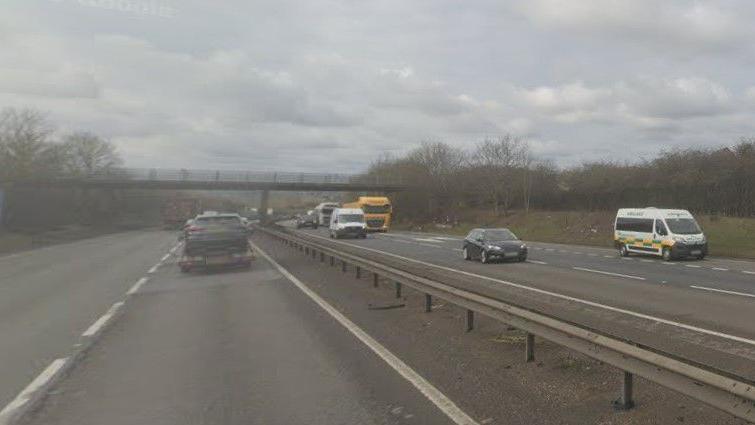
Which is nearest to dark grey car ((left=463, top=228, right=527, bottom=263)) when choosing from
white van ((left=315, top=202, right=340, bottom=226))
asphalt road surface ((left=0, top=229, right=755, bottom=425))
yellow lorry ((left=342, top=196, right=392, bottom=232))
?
asphalt road surface ((left=0, top=229, right=755, bottom=425))

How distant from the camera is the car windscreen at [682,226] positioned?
24516 millimetres

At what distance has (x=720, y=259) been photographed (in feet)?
82.7

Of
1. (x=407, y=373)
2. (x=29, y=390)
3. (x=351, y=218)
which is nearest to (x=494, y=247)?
(x=407, y=373)

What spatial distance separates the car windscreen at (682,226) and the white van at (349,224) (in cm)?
2473

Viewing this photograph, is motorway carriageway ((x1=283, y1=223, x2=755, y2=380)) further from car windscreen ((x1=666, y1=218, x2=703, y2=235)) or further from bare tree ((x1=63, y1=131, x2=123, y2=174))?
bare tree ((x1=63, y1=131, x2=123, y2=174))

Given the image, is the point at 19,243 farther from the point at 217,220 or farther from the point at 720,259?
the point at 720,259

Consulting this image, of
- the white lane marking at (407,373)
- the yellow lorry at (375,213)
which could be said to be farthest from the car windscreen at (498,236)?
the yellow lorry at (375,213)

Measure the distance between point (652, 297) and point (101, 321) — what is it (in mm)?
10905

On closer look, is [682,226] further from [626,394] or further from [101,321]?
[101,321]

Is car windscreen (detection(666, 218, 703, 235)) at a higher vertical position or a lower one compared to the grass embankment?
higher

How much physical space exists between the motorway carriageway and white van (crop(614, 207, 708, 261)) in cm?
80

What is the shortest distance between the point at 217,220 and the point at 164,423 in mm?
16759

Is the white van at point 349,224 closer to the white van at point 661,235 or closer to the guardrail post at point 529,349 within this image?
the white van at point 661,235

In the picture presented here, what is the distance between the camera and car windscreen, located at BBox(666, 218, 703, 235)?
24516 millimetres
